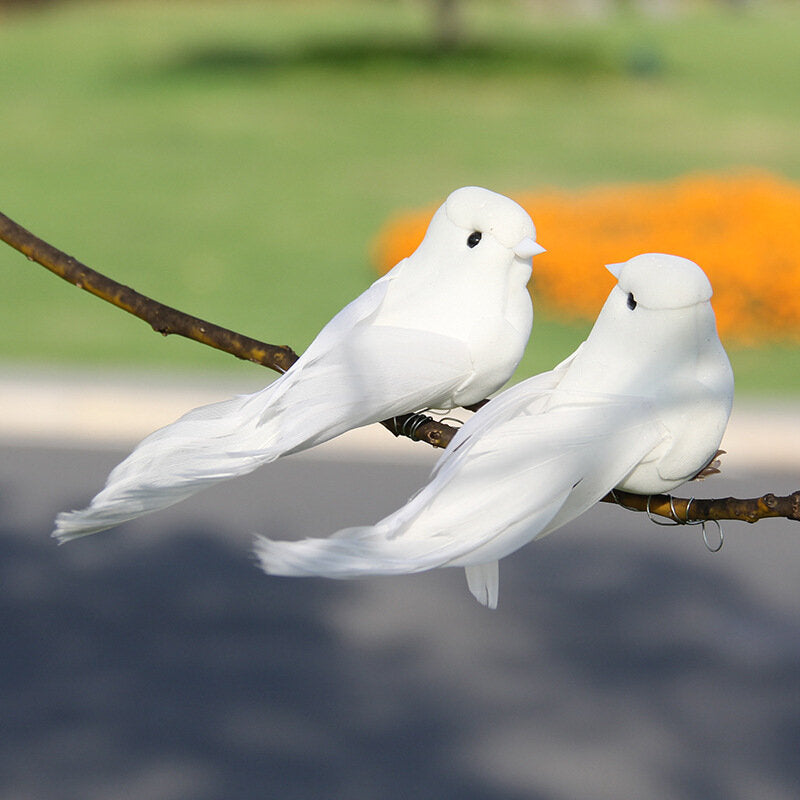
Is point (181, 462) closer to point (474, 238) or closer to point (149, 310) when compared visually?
point (149, 310)

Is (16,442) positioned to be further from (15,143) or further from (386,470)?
(15,143)

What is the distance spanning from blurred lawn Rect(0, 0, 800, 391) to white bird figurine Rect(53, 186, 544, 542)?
9297mm

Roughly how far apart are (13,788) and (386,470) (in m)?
4.25

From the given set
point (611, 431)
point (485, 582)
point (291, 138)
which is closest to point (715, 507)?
point (611, 431)

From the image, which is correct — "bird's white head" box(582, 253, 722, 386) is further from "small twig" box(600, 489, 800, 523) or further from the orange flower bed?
the orange flower bed

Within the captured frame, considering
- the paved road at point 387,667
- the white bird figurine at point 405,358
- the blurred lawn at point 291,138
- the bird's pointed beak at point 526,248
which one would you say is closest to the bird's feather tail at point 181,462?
the white bird figurine at point 405,358

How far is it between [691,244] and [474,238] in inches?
433

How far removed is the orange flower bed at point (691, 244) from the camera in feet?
38.4

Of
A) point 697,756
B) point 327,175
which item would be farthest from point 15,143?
point 697,756

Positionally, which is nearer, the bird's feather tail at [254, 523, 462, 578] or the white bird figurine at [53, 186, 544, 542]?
the bird's feather tail at [254, 523, 462, 578]

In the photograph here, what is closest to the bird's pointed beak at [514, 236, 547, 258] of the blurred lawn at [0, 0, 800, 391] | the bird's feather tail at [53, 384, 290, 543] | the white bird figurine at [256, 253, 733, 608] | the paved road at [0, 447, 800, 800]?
the white bird figurine at [256, 253, 733, 608]

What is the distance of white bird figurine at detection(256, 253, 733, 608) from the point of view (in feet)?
4.03

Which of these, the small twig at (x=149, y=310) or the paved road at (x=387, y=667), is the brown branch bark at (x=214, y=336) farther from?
the paved road at (x=387, y=667)

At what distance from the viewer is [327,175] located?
1831 cm
